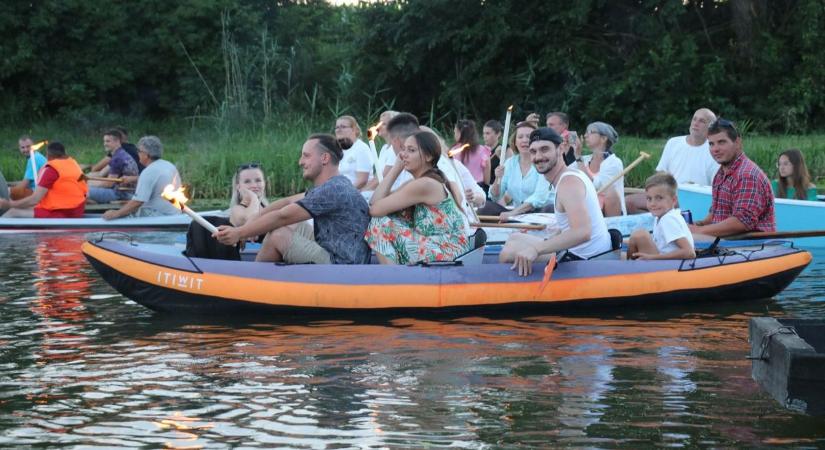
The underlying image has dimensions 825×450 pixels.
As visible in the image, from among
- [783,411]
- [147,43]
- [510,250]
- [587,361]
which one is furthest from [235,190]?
[147,43]

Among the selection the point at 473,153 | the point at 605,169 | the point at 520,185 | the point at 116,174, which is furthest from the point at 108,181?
the point at 605,169

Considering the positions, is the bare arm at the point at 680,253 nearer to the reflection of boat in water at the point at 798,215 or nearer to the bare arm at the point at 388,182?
the bare arm at the point at 388,182

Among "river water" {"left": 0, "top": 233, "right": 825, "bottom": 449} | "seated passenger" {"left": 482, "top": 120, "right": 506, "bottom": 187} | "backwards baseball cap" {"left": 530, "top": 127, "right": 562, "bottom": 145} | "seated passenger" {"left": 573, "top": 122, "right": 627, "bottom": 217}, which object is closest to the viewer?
"river water" {"left": 0, "top": 233, "right": 825, "bottom": 449}

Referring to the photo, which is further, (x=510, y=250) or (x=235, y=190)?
(x=235, y=190)

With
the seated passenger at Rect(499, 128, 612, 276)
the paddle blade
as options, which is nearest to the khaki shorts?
the seated passenger at Rect(499, 128, 612, 276)

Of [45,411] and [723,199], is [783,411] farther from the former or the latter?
[723,199]

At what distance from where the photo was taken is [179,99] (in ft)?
105

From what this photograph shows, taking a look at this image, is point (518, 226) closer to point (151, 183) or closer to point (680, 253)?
point (680, 253)

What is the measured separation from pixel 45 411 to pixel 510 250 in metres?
3.19

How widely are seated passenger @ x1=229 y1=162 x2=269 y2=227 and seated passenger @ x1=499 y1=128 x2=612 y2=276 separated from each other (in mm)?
1619

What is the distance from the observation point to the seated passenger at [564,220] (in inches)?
299

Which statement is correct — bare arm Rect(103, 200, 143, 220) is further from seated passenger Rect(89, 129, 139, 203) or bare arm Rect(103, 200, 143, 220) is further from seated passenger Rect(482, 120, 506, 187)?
seated passenger Rect(482, 120, 506, 187)

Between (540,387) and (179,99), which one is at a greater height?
(179,99)

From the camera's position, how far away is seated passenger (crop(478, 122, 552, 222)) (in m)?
11.0
